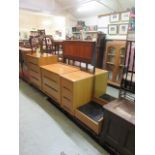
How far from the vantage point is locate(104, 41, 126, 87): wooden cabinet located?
12.6ft

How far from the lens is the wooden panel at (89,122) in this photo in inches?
71.6

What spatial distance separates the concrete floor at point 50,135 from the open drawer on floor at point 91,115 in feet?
0.61

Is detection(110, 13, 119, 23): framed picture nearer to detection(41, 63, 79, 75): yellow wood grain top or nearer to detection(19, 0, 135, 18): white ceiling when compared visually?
detection(19, 0, 135, 18): white ceiling

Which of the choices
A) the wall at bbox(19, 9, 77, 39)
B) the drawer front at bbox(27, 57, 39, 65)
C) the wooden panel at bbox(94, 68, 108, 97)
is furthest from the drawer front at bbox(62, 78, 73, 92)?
the wall at bbox(19, 9, 77, 39)

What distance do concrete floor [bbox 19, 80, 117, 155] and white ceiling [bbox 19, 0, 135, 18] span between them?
4861mm

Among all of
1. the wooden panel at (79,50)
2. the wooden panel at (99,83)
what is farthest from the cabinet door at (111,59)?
the wooden panel at (79,50)

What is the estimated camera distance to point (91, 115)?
210 centimetres

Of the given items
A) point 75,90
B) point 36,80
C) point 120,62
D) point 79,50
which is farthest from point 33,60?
point 120,62

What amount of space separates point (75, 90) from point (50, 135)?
727 mm

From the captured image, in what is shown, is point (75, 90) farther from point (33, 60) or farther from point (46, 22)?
point (46, 22)
